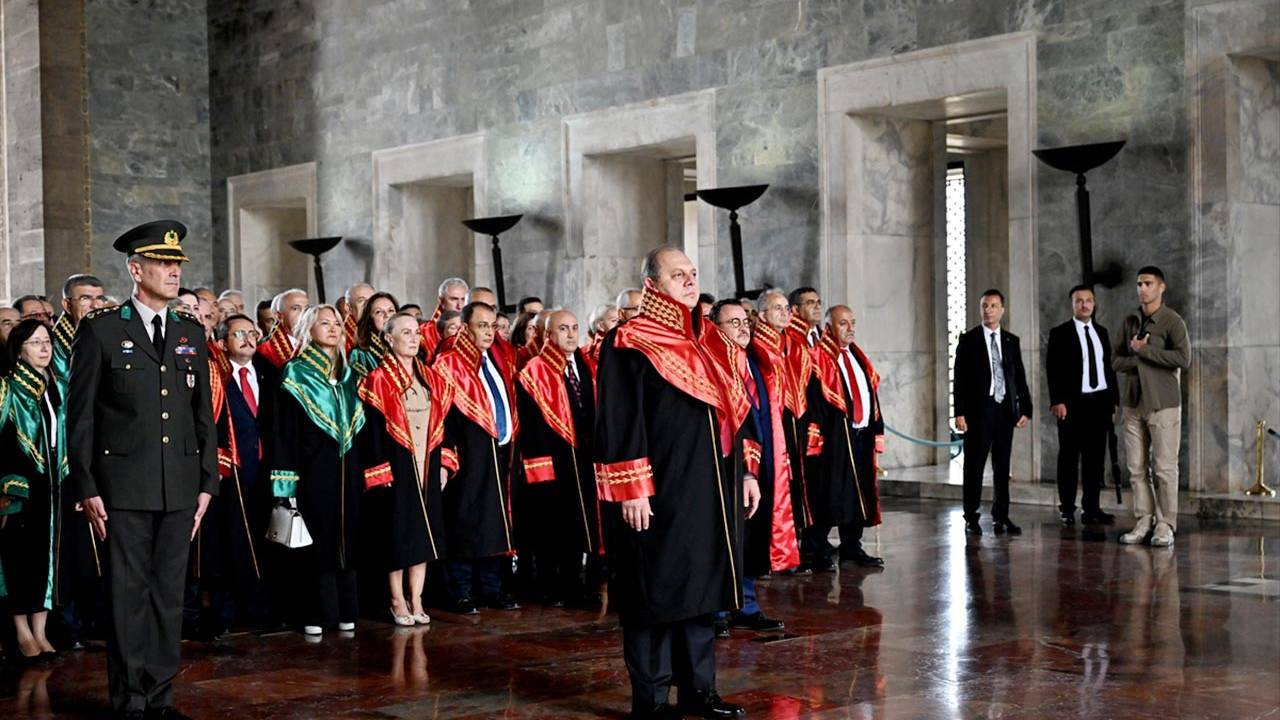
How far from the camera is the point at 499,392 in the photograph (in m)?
7.84

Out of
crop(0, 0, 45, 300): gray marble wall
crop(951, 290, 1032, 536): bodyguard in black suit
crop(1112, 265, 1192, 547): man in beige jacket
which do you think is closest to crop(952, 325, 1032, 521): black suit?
crop(951, 290, 1032, 536): bodyguard in black suit

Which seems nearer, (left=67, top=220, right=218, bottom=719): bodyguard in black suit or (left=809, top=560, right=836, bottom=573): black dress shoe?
(left=67, top=220, right=218, bottom=719): bodyguard in black suit

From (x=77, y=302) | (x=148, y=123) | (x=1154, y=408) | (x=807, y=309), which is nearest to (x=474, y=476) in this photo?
(x=77, y=302)

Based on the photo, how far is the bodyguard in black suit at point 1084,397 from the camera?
10461 millimetres

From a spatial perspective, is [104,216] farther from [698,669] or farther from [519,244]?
[698,669]

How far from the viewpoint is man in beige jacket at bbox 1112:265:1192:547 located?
938cm

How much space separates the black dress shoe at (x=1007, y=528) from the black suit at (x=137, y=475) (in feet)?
19.7

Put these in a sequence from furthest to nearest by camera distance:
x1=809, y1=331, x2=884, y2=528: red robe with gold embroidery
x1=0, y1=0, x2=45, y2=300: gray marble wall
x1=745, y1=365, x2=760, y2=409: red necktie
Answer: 1. x1=0, y1=0, x2=45, y2=300: gray marble wall
2. x1=809, y1=331, x2=884, y2=528: red robe with gold embroidery
3. x1=745, y1=365, x2=760, y2=409: red necktie

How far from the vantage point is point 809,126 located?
13.4 metres

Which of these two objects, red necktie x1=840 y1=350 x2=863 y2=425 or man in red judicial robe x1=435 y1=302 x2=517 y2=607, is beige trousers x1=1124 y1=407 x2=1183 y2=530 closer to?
red necktie x1=840 y1=350 x2=863 y2=425

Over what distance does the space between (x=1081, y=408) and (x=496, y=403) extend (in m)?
4.55

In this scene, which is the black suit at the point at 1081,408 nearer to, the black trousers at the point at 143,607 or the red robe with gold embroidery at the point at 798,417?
the red robe with gold embroidery at the point at 798,417

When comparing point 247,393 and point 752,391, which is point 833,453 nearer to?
point 752,391

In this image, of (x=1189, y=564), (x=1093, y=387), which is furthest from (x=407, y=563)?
(x=1093, y=387)
